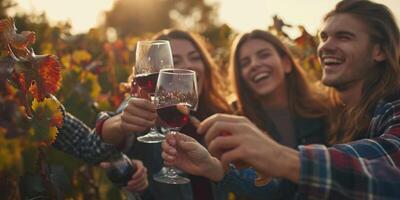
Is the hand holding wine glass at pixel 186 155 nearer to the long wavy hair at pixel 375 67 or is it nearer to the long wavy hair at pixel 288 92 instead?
the long wavy hair at pixel 375 67

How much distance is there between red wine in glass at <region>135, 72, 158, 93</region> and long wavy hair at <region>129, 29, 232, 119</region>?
1489 mm

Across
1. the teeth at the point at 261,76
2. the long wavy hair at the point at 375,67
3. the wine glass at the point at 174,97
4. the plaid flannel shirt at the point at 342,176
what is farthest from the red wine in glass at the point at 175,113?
the teeth at the point at 261,76

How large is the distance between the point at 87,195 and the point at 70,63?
2.28 meters

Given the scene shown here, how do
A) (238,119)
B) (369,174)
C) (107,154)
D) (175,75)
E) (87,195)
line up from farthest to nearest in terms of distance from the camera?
(87,195) < (107,154) < (175,75) < (369,174) < (238,119)

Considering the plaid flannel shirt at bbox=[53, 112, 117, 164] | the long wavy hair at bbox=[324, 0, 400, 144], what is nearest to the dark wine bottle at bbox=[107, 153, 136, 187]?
the plaid flannel shirt at bbox=[53, 112, 117, 164]

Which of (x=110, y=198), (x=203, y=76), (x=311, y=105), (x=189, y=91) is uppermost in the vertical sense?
(x=189, y=91)

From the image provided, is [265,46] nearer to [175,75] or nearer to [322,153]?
[175,75]

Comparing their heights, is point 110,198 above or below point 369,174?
below

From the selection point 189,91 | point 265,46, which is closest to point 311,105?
point 265,46

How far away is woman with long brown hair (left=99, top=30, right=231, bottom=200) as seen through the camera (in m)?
2.34

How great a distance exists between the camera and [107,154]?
10.2 feet

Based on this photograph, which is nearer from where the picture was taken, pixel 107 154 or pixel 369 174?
pixel 369 174

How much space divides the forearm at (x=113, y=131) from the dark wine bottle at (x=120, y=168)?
0.13 m

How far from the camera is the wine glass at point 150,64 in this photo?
2.46 metres
